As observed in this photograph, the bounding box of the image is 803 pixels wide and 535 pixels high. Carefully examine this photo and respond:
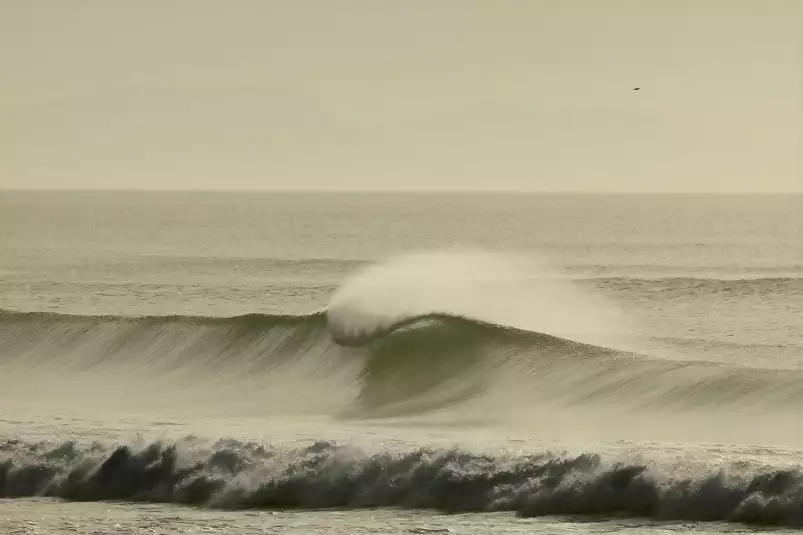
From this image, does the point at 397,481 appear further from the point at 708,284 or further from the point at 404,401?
the point at 708,284

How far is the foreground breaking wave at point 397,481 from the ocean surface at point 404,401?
0.01m

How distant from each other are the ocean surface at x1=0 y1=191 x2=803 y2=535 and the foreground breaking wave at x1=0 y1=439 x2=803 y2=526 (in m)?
0.01

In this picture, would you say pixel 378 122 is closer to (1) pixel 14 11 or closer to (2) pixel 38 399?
(1) pixel 14 11

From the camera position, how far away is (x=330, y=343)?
39.7 feet

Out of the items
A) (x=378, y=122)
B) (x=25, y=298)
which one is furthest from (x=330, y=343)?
(x=378, y=122)

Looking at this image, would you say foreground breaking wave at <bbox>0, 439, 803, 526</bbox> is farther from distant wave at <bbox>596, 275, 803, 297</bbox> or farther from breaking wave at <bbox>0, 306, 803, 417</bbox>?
distant wave at <bbox>596, 275, 803, 297</bbox>

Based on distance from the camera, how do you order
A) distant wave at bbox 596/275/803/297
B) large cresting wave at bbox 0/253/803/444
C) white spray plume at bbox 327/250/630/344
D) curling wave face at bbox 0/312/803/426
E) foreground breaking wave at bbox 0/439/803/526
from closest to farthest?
foreground breaking wave at bbox 0/439/803/526 → large cresting wave at bbox 0/253/803/444 → curling wave face at bbox 0/312/803/426 → white spray plume at bbox 327/250/630/344 → distant wave at bbox 596/275/803/297

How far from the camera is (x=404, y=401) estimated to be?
9.95 meters

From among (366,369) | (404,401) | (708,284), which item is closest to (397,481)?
(404,401)

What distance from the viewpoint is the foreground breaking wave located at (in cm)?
634

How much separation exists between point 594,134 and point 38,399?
127 ft

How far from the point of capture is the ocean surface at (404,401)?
642cm

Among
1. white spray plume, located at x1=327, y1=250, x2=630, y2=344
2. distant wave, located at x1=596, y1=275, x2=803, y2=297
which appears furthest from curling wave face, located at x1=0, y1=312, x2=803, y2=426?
distant wave, located at x1=596, y1=275, x2=803, y2=297

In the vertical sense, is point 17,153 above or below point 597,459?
above
